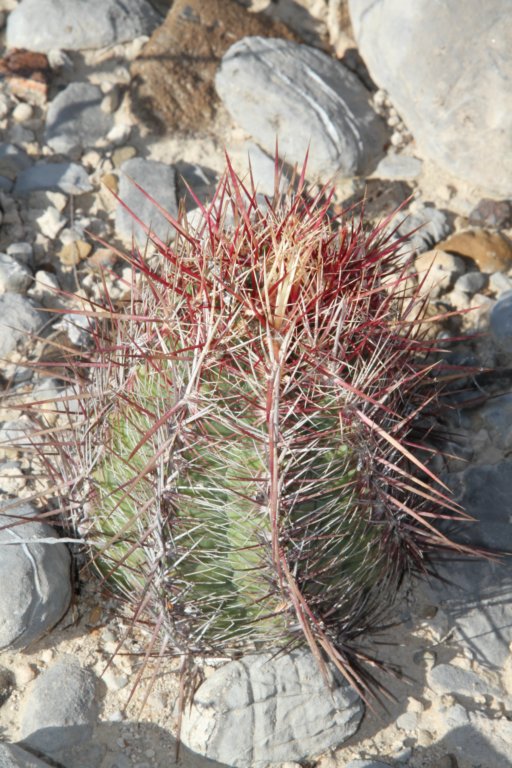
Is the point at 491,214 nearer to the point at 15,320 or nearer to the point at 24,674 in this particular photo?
the point at 15,320

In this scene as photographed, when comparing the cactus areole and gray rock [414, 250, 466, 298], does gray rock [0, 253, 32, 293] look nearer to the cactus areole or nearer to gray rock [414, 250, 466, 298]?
the cactus areole

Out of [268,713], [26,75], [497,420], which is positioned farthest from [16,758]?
[26,75]

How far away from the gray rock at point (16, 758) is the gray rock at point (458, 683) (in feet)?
3.51

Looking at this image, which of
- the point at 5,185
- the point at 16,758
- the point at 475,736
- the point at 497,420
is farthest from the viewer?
the point at 5,185

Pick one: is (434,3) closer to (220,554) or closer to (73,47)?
(73,47)

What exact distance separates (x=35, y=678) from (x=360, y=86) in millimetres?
2929

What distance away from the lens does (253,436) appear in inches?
72.3

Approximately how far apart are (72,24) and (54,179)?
87 centimetres

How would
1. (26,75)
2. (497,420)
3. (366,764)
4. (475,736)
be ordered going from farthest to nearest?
(26,75)
(497,420)
(475,736)
(366,764)

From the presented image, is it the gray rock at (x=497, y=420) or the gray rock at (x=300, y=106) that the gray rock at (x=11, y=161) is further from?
the gray rock at (x=497, y=420)

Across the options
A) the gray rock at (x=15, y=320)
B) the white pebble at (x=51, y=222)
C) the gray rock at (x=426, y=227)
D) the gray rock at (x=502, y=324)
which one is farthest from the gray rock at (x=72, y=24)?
the gray rock at (x=502, y=324)

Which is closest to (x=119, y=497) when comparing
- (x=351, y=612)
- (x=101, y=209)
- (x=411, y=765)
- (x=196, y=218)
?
→ (x=351, y=612)

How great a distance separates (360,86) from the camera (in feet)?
13.2

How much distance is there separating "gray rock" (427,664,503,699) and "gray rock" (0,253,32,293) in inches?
76.5
